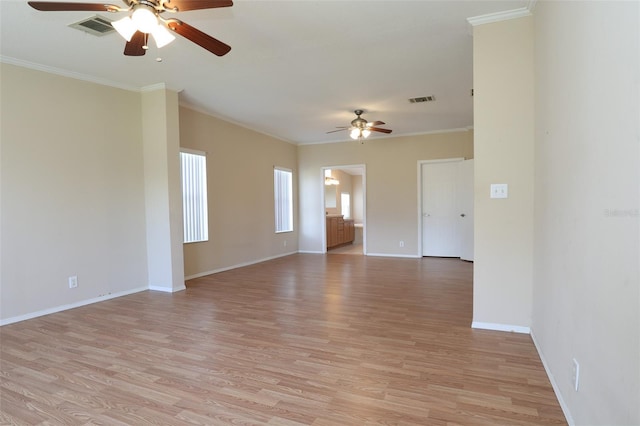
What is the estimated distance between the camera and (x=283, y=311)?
139 inches

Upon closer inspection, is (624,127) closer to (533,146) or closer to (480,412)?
(480,412)

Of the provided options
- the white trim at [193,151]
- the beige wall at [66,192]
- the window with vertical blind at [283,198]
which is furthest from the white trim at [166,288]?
the window with vertical blind at [283,198]

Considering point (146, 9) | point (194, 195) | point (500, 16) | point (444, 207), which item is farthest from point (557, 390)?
point (444, 207)

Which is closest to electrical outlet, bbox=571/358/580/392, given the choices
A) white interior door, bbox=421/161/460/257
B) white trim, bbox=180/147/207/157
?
white trim, bbox=180/147/207/157

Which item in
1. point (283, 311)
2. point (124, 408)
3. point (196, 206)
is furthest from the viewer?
point (196, 206)

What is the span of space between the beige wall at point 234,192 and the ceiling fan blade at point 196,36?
2892 millimetres

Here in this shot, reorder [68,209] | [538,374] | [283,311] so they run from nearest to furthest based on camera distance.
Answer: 1. [538,374]
2. [283,311]
3. [68,209]

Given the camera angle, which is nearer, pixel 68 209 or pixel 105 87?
pixel 68 209

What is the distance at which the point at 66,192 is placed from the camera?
3762 millimetres

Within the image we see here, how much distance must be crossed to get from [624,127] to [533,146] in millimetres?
1737

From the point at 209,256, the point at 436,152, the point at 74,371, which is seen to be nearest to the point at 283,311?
the point at 74,371

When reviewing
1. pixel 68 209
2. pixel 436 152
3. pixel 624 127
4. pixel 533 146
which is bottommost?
pixel 68 209

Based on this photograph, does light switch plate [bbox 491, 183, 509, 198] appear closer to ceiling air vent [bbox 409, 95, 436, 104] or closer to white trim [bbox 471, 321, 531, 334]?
white trim [bbox 471, 321, 531, 334]

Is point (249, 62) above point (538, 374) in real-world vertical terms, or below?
above
